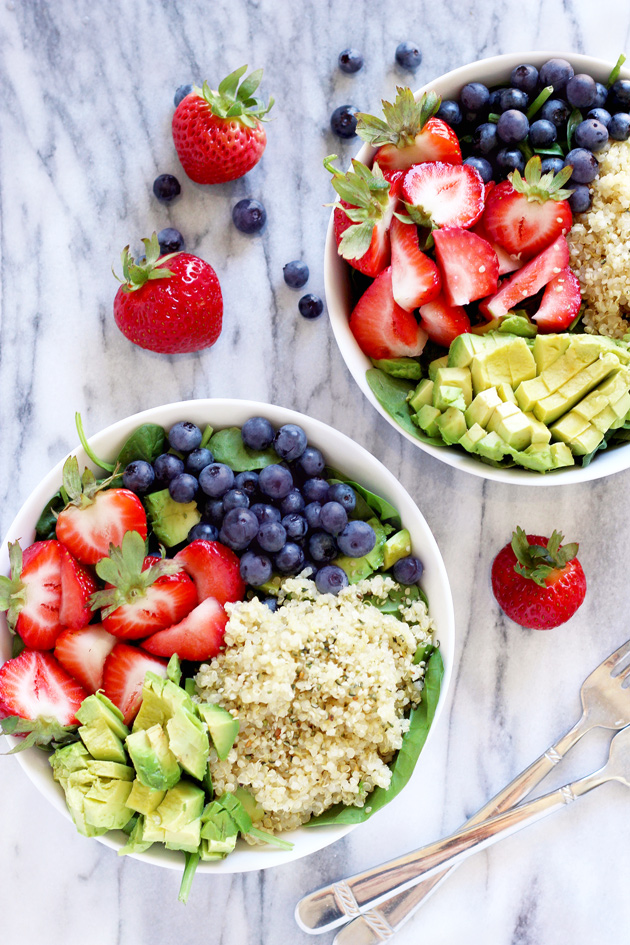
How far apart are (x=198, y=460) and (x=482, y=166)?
0.79 meters

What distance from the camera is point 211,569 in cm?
145

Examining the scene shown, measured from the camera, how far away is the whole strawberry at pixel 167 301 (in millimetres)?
1526

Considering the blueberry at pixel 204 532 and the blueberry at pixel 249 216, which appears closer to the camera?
the blueberry at pixel 204 532

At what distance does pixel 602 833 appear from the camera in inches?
69.1

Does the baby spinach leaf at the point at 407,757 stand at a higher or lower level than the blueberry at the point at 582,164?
lower

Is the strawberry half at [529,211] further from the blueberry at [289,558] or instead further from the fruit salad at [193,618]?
the blueberry at [289,558]

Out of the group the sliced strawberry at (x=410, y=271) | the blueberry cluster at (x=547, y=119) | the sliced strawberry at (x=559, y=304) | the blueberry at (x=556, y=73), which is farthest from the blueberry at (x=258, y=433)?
the blueberry at (x=556, y=73)

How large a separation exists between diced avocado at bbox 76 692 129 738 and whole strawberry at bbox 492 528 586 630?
0.81 m

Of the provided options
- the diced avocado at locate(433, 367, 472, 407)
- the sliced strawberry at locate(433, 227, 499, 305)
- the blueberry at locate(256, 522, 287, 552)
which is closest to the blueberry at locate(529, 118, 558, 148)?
the sliced strawberry at locate(433, 227, 499, 305)

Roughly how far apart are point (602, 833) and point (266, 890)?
744 millimetres

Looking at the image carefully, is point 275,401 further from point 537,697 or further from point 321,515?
point 537,697

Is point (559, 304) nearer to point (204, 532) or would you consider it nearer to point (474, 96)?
point (474, 96)

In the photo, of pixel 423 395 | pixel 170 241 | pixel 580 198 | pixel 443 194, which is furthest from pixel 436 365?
pixel 170 241

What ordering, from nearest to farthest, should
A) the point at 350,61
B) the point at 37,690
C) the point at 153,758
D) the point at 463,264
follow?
the point at 153,758, the point at 37,690, the point at 463,264, the point at 350,61
